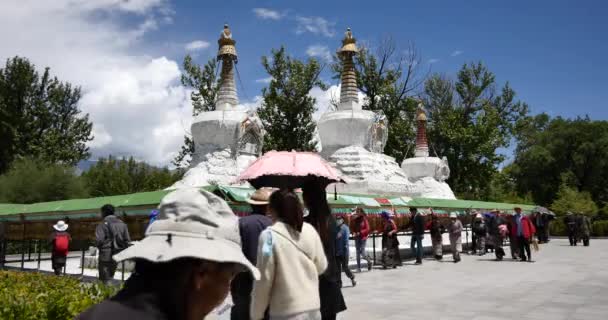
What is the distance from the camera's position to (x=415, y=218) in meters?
14.6

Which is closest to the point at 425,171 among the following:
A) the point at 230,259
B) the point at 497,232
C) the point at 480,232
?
the point at 480,232

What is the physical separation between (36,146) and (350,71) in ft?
64.9

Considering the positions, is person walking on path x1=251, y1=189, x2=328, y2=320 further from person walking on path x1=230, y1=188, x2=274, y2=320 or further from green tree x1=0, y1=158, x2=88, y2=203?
green tree x1=0, y1=158, x2=88, y2=203

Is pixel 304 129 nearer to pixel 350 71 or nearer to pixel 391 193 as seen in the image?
pixel 350 71

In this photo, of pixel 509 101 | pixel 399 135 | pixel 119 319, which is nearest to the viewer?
pixel 119 319

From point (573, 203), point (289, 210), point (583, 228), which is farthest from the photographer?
point (573, 203)

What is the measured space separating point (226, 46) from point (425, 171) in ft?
50.7

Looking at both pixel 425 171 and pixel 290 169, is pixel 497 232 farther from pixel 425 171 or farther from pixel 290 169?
pixel 425 171

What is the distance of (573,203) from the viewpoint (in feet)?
121

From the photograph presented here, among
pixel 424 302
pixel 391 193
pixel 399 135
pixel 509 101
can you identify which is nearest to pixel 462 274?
pixel 424 302

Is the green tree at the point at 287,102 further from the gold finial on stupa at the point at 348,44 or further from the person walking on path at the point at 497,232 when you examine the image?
the person walking on path at the point at 497,232

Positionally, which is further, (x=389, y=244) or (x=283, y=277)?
(x=389, y=244)

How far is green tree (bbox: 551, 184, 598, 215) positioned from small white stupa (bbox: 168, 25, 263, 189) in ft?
82.9

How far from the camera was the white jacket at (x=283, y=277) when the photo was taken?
3590 mm
